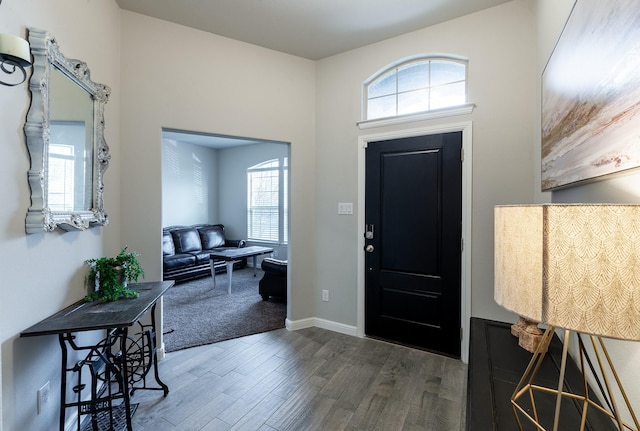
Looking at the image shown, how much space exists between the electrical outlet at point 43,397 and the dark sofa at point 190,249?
343cm

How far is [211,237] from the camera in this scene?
21.1 feet

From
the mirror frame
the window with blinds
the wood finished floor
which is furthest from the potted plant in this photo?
the window with blinds

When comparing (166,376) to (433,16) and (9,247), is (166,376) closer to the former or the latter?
(9,247)

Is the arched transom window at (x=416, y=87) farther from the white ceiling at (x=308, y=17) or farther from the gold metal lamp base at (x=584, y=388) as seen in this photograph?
the gold metal lamp base at (x=584, y=388)

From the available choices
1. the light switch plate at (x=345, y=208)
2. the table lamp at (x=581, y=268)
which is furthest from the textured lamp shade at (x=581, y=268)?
the light switch plate at (x=345, y=208)

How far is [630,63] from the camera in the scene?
0.83 meters

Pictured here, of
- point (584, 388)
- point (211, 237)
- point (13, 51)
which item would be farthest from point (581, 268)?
point (211, 237)

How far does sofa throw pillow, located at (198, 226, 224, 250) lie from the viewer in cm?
629

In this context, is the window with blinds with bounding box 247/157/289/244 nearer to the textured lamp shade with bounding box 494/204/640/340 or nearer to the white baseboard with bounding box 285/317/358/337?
the white baseboard with bounding box 285/317/358/337

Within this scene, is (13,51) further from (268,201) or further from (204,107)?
(268,201)

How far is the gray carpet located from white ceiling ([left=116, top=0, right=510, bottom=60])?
303cm

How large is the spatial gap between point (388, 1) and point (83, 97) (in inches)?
92.4

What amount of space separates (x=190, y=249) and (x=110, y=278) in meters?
4.09

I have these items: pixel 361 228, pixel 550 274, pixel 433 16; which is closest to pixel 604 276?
Result: pixel 550 274
